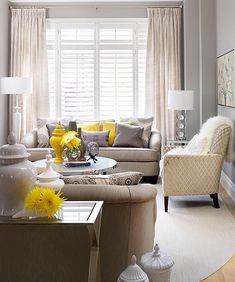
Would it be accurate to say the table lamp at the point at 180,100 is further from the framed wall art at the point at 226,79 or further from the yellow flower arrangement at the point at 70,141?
the yellow flower arrangement at the point at 70,141

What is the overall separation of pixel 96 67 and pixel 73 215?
548 cm

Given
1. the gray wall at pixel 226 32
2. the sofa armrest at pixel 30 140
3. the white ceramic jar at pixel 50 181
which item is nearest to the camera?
the white ceramic jar at pixel 50 181

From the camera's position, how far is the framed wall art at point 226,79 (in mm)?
5203

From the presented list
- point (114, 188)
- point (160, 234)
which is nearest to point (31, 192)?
point (114, 188)

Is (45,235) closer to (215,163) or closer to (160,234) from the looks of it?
(160,234)

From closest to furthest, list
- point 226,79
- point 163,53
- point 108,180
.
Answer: point 108,180
point 226,79
point 163,53

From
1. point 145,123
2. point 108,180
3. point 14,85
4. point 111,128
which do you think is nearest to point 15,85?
point 14,85

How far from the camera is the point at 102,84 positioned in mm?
7262

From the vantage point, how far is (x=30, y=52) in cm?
709

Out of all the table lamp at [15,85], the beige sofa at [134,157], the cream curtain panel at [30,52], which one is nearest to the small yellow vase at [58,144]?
the beige sofa at [134,157]

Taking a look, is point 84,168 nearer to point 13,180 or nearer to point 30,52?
point 13,180

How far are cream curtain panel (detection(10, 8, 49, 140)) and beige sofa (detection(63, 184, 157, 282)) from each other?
4.91 metres

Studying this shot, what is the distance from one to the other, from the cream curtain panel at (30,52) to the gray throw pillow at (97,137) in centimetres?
145

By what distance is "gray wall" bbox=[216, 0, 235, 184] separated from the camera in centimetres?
527
